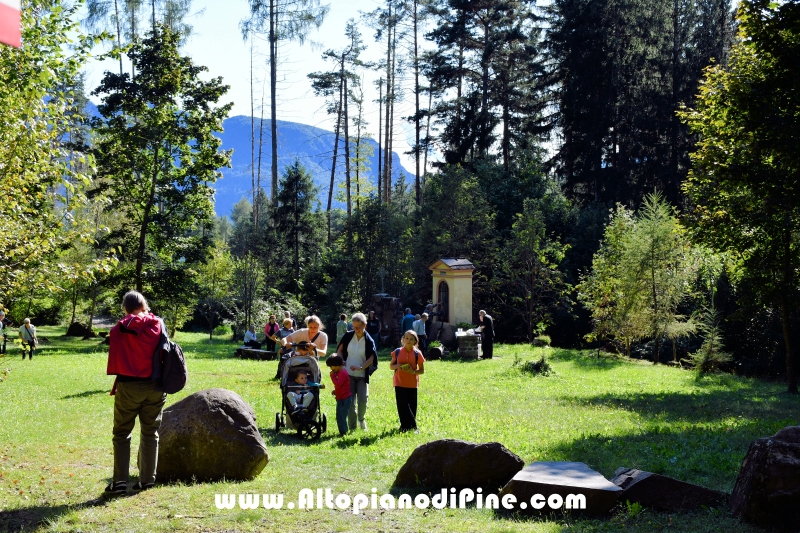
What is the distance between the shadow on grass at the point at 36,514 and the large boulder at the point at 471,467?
3267 mm

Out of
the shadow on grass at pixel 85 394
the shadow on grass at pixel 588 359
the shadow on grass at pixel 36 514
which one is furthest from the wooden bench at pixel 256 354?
the shadow on grass at pixel 36 514

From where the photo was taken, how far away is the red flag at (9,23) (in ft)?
9.81

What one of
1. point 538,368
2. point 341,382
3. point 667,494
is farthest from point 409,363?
point 538,368

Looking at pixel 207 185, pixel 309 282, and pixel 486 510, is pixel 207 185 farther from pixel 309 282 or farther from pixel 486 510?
pixel 486 510

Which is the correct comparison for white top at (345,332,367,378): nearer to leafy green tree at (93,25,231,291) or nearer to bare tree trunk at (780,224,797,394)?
bare tree trunk at (780,224,797,394)

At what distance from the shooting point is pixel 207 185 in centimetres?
3181

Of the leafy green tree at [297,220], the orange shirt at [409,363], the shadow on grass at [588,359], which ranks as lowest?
the shadow on grass at [588,359]

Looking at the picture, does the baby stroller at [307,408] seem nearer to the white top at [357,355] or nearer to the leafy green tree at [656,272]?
the white top at [357,355]

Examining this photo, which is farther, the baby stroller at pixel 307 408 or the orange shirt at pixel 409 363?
the orange shirt at pixel 409 363

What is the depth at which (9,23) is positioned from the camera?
10.0 ft

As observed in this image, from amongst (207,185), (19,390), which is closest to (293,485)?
(19,390)

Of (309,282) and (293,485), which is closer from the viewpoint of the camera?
(293,485)

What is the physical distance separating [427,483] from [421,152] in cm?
3898

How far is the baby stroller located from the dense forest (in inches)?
223
